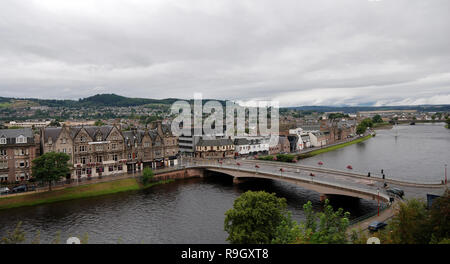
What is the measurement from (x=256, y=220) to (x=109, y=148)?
1943 inches

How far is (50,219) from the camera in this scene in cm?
4469

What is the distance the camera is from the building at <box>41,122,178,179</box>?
62.7 m

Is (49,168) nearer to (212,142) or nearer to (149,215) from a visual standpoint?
(149,215)

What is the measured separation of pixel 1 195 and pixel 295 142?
291 feet

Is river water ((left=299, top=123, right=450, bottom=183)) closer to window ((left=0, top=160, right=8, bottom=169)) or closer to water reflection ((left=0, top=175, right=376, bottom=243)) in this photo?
water reflection ((left=0, top=175, right=376, bottom=243))

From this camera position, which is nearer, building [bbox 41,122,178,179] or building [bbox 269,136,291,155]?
building [bbox 41,122,178,179]

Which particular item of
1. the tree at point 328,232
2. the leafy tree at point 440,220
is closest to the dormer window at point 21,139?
the tree at point 328,232

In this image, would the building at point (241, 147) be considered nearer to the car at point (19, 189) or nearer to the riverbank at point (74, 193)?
the riverbank at point (74, 193)

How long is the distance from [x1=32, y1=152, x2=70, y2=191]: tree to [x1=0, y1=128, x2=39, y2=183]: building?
25.0ft

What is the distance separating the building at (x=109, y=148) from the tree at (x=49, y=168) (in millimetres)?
8704

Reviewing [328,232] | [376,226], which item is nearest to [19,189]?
[328,232]

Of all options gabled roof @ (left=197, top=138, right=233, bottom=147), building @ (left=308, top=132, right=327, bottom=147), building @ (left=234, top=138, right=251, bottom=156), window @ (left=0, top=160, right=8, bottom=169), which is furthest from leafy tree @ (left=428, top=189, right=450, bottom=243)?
building @ (left=308, top=132, right=327, bottom=147)

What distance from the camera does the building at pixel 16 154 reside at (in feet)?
186

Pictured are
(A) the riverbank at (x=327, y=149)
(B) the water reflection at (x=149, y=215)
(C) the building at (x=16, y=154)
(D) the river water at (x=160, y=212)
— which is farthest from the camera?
(A) the riverbank at (x=327, y=149)
